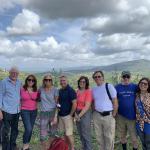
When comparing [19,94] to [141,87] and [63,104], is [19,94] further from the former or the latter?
[141,87]

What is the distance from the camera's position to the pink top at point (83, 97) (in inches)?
353

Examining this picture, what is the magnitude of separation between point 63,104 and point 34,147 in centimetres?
304

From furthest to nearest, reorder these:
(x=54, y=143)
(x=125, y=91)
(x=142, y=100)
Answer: (x=125, y=91) < (x=142, y=100) < (x=54, y=143)

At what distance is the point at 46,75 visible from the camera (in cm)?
909

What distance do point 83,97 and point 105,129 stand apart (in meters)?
1.12

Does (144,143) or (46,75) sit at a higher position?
(46,75)

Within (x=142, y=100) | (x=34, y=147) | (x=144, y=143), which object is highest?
(x=142, y=100)

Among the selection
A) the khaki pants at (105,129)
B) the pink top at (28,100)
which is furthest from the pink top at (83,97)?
the pink top at (28,100)

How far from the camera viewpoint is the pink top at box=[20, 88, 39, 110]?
A: 9.27 metres

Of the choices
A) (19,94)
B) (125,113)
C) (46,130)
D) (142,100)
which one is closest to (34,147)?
(46,130)

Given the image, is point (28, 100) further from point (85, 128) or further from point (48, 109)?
point (85, 128)

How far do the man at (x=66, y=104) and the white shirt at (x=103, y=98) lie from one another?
2.12 feet

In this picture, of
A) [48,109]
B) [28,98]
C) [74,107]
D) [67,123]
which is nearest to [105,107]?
[74,107]

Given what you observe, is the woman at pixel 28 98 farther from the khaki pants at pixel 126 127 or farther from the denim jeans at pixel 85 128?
the khaki pants at pixel 126 127
